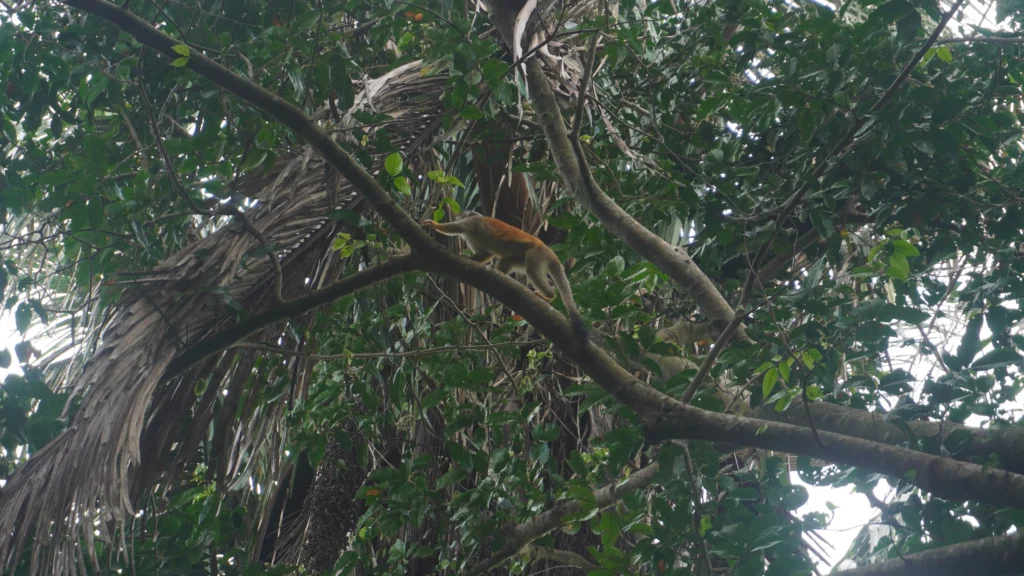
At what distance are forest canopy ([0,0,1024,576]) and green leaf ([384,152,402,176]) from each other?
5 centimetres

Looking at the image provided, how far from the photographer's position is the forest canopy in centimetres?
212

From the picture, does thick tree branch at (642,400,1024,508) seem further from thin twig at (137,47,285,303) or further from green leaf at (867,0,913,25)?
thin twig at (137,47,285,303)

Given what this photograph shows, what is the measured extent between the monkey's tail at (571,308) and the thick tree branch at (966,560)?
3.39 ft

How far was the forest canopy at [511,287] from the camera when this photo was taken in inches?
83.4

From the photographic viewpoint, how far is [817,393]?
7.24 feet

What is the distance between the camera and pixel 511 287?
8.55 ft

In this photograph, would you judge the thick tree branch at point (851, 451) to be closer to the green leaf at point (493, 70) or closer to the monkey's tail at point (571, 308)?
the monkey's tail at point (571, 308)

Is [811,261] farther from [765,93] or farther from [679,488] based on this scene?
[679,488]

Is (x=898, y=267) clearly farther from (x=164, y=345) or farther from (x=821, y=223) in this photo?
(x=164, y=345)

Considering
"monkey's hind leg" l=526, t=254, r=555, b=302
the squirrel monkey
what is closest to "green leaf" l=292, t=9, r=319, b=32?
the squirrel monkey

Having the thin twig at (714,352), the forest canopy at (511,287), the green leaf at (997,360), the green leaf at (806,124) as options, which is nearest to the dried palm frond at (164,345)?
the forest canopy at (511,287)

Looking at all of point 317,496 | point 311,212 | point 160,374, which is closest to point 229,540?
point 317,496

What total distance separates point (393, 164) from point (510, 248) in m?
1.34

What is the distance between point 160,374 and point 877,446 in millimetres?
2351
